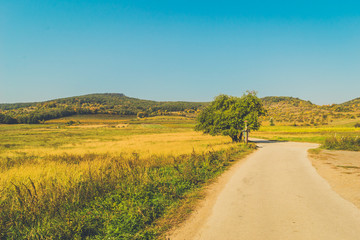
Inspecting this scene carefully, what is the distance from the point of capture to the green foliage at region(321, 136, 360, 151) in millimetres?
25188

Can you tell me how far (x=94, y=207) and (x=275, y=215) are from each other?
17.9 ft

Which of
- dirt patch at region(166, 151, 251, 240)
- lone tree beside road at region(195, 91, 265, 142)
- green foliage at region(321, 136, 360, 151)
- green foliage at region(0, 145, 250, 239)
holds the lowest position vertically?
green foliage at region(321, 136, 360, 151)

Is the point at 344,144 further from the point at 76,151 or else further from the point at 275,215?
the point at 76,151

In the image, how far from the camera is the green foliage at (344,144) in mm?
25188

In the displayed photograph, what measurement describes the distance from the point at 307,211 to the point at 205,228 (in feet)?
11.2

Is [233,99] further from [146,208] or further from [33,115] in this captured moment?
[33,115]

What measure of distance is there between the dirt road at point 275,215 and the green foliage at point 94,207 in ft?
3.91

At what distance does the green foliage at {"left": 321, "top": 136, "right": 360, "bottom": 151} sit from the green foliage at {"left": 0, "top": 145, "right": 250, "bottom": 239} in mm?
23953

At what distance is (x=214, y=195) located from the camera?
841 cm

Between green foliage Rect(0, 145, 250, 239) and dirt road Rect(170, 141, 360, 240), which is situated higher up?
green foliage Rect(0, 145, 250, 239)

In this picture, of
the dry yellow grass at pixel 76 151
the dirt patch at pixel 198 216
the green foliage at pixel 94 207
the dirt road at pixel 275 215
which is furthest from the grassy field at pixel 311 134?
the green foliage at pixel 94 207

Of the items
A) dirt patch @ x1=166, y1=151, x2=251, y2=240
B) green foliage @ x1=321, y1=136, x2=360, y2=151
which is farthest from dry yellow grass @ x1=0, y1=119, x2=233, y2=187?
green foliage @ x1=321, y1=136, x2=360, y2=151

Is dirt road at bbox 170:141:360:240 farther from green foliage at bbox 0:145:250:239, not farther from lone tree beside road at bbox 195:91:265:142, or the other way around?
lone tree beside road at bbox 195:91:265:142

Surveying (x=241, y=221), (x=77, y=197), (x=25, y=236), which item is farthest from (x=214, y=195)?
(x=25, y=236)
